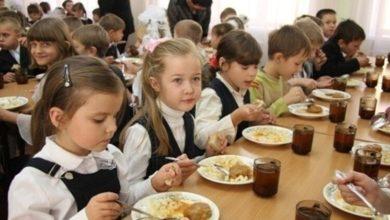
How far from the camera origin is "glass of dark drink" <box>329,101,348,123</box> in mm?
2152

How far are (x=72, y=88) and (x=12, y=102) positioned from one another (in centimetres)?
147

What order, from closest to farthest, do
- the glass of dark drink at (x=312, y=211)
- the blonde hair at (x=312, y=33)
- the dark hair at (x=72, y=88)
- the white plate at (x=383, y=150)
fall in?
the glass of dark drink at (x=312, y=211), the dark hair at (x=72, y=88), the white plate at (x=383, y=150), the blonde hair at (x=312, y=33)

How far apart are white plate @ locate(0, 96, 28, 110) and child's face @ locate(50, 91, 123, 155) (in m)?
1.32

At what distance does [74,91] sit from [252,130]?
947mm

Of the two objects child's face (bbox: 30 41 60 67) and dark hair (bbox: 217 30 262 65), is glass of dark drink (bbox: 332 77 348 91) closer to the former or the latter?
dark hair (bbox: 217 30 262 65)

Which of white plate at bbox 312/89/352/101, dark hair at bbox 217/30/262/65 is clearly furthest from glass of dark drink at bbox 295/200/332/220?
white plate at bbox 312/89/352/101

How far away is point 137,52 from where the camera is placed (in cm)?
453

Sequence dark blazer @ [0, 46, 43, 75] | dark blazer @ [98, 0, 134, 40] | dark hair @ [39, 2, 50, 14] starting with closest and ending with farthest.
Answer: dark blazer @ [0, 46, 43, 75], dark blazer @ [98, 0, 134, 40], dark hair @ [39, 2, 50, 14]

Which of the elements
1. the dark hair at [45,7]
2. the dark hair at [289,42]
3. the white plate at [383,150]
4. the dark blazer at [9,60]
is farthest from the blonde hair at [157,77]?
the dark hair at [45,7]

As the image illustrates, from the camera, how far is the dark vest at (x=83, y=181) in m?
1.25

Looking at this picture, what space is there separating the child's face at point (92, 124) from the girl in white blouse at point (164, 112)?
370 millimetres

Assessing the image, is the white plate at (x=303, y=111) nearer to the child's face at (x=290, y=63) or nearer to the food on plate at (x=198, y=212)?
the child's face at (x=290, y=63)

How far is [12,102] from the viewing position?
2.56m

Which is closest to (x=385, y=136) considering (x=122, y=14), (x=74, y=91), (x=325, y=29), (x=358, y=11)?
(x=74, y=91)
